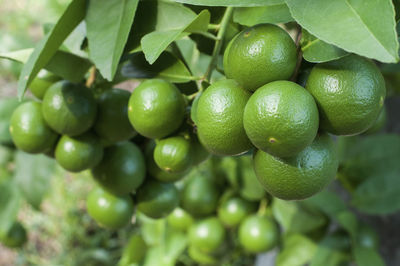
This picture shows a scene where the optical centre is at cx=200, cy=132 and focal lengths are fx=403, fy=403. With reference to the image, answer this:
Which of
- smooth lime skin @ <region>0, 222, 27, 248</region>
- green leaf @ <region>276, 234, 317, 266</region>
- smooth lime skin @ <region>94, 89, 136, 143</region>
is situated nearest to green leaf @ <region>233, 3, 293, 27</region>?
smooth lime skin @ <region>94, 89, 136, 143</region>

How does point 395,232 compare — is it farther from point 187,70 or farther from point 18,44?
point 18,44

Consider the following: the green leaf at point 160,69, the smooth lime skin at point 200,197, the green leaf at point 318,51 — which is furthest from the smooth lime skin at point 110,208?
the green leaf at point 318,51

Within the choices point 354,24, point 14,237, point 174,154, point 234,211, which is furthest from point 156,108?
point 14,237

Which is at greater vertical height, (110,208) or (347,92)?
(347,92)

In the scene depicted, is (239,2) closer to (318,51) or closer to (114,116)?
(318,51)

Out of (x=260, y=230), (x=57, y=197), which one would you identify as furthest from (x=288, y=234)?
(x=57, y=197)

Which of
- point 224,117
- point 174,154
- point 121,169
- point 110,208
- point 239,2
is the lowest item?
point 110,208
